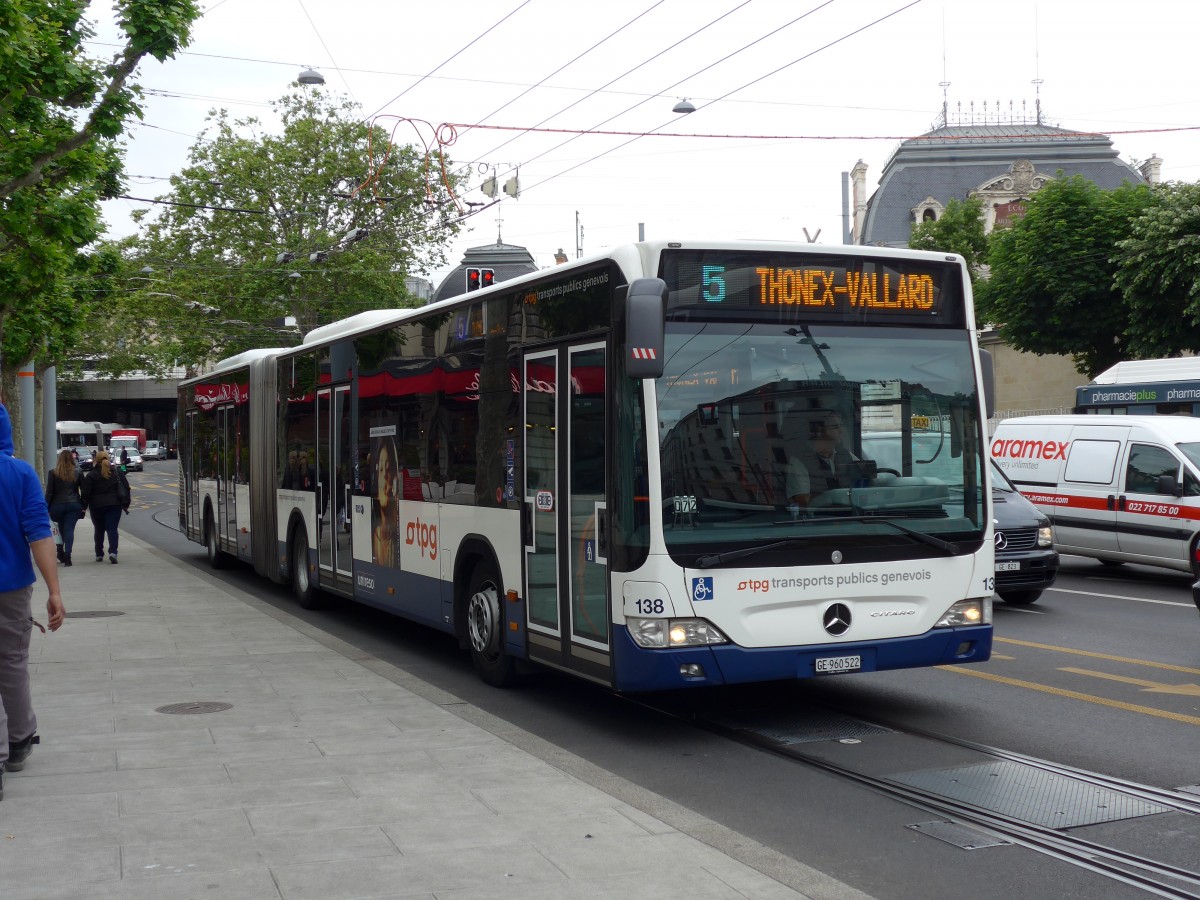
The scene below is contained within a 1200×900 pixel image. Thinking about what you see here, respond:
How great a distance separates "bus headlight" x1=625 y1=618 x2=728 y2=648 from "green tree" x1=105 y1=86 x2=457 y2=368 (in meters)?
43.1

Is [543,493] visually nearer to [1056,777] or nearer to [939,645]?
[939,645]

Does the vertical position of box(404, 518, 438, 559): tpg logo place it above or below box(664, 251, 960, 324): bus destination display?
below

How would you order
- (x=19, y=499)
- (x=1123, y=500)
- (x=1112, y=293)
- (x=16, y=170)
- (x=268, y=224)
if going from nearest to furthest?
(x=19, y=499) → (x=16, y=170) → (x=1123, y=500) → (x=1112, y=293) → (x=268, y=224)

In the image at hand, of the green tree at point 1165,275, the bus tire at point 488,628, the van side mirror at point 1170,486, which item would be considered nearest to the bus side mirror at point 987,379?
the bus tire at point 488,628

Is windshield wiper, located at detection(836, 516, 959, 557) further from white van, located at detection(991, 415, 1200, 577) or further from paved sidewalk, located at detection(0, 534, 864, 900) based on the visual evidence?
white van, located at detection(991, 415, 1200, 577)

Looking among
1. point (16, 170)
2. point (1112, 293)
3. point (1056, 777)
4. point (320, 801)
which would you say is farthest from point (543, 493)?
point (1112, 293)

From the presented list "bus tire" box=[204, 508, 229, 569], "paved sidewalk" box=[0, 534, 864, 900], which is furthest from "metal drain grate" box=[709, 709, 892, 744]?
"bus tire" box=[204, 508, 229, 569]

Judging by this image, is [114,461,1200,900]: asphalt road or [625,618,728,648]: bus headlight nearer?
[114,461,1200,900]: asphalt road

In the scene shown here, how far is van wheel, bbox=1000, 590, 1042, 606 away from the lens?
567 inches

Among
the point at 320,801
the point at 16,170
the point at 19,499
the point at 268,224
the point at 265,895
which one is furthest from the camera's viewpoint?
the point at 268,224

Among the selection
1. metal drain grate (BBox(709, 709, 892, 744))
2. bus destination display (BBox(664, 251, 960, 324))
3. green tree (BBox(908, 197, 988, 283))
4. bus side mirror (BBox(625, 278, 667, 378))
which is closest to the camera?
bus side mirror (BBox(625, 278, 667, 378))

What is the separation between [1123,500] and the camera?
16562mm

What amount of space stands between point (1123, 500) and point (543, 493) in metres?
10.4

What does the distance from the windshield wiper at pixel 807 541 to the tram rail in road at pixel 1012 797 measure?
1.13 m
